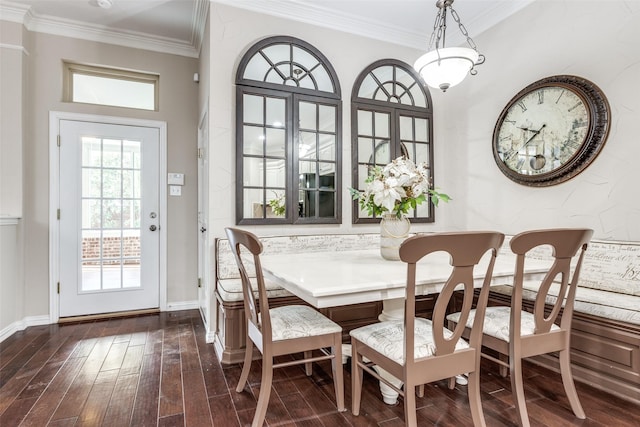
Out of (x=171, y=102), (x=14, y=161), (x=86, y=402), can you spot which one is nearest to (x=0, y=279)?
(x=14, y=161)

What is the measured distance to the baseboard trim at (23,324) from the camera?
2755 mm

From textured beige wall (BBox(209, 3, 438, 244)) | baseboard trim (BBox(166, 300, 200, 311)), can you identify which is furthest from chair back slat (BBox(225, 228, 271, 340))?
baseboard trim (BBox(166, 300, 200, 311))

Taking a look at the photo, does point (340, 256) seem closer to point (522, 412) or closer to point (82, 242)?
point (522, 412)

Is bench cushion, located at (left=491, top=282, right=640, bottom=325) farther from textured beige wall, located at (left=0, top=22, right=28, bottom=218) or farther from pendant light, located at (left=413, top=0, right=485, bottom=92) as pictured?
textured beige wall, located at (left=0, top=22, right=28, bottom=218)

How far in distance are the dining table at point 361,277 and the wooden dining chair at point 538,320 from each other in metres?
0.16

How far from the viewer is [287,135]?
288 cm

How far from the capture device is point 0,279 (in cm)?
272

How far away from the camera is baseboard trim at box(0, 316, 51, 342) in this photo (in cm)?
276

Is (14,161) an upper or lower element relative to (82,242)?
upper

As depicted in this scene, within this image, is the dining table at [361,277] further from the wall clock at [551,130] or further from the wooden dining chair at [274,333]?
the wall clock at [551,130]

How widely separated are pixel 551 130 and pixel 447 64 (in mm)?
1164

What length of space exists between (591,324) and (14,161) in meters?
4.56

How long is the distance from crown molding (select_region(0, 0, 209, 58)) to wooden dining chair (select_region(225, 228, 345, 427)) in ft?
7.56

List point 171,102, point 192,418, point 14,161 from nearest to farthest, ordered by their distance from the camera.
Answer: point 192,418
point 14,161
point 171,102
